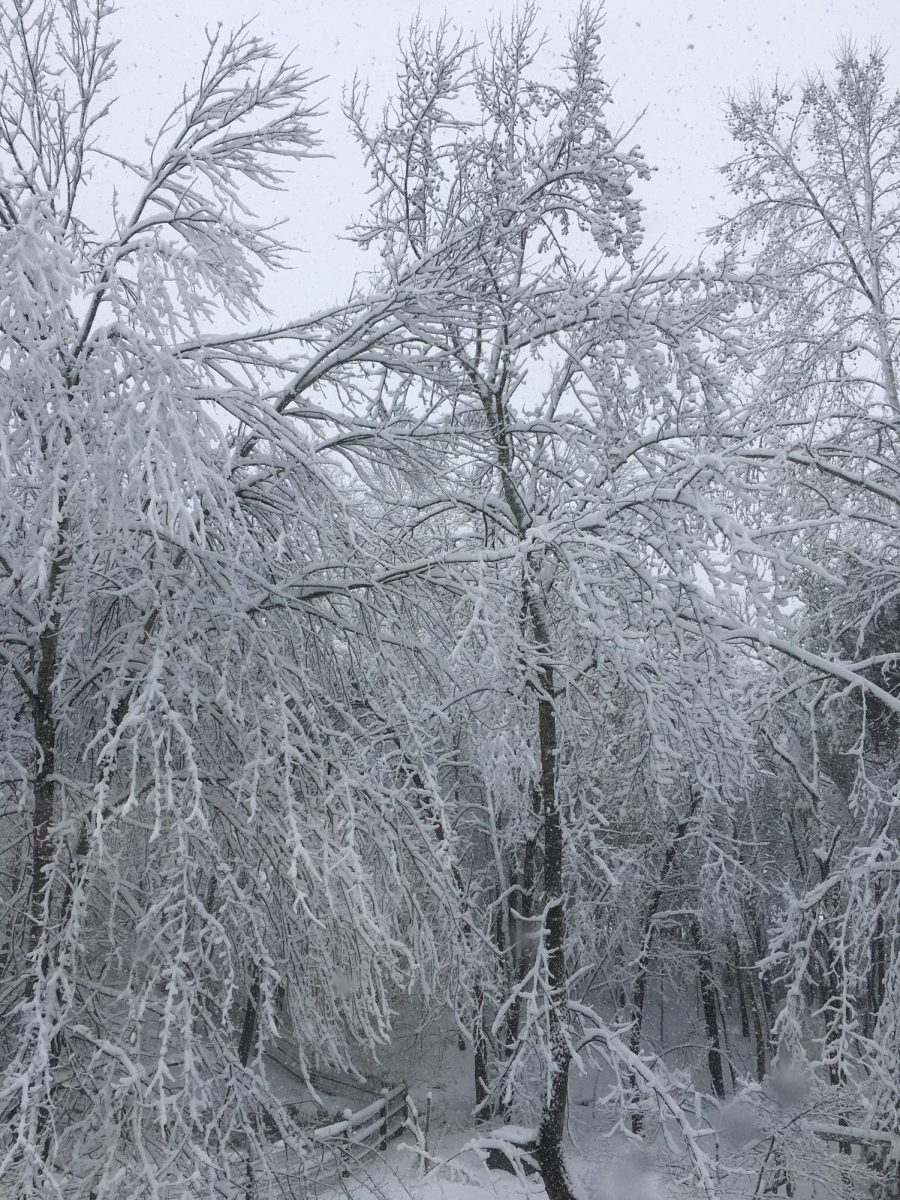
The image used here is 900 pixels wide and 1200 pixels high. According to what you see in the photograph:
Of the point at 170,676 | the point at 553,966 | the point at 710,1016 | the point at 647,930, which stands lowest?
the point at 710,1016

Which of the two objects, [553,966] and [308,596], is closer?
[308,596]

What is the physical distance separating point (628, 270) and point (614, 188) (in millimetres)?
559

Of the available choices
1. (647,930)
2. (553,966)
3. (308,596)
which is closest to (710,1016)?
(647,930)

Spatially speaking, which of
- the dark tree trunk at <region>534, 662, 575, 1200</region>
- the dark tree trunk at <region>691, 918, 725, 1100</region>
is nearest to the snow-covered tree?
the dark tree trunk at <region>534, 662, 575, 1200</region>

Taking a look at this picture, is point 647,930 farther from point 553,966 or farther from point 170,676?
point 170,676

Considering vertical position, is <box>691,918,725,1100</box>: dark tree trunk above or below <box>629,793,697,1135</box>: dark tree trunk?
below

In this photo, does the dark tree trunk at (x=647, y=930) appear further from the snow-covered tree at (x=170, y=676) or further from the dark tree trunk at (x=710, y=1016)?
the snow-covered tree at (x=170, y=676)

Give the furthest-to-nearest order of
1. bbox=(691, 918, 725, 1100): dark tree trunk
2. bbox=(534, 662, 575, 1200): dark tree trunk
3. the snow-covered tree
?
1. bbox=(691, 918, 725, 1100): dark tree trunk
2. bbox=(534, 662, 575, 1200): dark tree trunk
3. the snow-covered tree

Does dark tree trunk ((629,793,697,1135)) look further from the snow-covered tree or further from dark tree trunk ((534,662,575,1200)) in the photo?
the snow-covered tree

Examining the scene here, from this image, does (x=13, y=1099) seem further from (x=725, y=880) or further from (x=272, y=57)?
(x=725, y=880)

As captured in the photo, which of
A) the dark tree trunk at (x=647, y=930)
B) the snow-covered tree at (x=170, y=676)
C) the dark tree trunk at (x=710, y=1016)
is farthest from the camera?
the dark tree trunk at (x=710, y=1016)

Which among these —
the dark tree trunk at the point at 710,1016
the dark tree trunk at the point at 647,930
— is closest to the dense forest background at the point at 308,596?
the dark tree trunk at the point at 647,930

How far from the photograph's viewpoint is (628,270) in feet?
19.6

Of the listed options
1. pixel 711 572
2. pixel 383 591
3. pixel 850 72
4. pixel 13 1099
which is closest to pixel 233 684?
pixel 383 591
